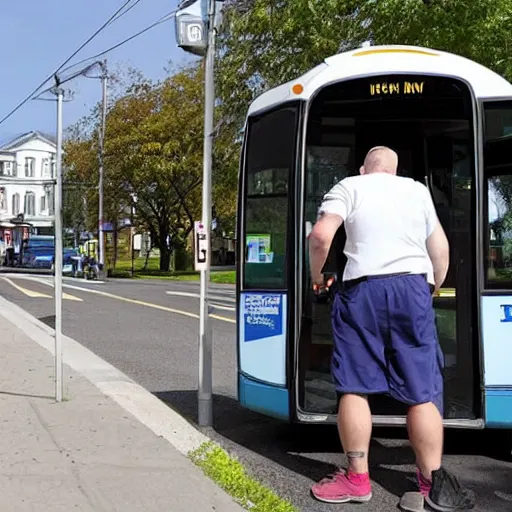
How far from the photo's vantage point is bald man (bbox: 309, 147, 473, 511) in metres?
4.18

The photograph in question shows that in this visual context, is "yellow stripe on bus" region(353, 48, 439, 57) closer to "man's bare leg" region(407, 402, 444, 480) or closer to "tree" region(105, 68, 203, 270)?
"man's bare leg" region(407, 402, 444, 480)

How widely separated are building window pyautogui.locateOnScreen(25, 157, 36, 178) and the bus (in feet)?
249

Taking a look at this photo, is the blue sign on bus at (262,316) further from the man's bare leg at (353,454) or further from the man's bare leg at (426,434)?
the man's bare leg at (426,434)

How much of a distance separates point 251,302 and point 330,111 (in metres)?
1.56

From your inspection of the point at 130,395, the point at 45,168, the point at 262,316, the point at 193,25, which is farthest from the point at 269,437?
the point at 45,168

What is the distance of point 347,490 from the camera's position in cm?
432

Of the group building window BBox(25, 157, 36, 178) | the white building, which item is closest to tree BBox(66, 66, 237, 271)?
the white building

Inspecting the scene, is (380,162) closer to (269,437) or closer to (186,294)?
(269,437)

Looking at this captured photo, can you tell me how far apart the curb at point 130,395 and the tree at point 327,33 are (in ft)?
25.6

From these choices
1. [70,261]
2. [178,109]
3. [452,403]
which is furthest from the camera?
[70,261]

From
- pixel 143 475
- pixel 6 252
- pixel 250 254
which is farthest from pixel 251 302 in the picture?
pixel 6 252

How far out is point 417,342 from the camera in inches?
165

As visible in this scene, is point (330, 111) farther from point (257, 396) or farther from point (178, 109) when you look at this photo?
point (178, 109)

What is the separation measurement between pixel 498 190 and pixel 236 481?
2480mm
